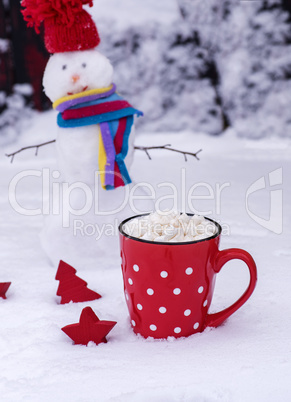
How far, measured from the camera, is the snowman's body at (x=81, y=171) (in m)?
1.03

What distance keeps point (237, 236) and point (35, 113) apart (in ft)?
5.90

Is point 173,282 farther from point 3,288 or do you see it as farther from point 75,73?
point 75,73

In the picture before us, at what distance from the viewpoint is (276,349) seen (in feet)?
2.16

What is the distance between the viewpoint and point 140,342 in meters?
0.70

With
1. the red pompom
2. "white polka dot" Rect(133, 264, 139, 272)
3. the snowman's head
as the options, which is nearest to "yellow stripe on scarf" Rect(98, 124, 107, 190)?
the snowman's head

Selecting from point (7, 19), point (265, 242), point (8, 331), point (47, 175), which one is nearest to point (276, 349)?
point (8, 331)

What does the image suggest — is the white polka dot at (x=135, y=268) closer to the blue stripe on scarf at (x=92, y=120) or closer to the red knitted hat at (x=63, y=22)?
the blue stripe on scarf at (x=92, y=120)

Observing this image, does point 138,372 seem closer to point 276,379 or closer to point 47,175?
point 276,379

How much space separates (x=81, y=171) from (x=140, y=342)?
1.53 feet

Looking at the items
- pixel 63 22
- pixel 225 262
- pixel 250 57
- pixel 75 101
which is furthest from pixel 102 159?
pixel 250 57

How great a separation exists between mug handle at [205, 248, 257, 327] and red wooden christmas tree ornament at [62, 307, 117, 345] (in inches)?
6.2

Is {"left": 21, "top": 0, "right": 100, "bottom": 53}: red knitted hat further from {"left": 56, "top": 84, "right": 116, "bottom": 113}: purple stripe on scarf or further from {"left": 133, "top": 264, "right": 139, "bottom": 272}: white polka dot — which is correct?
{"left": 133, "top": 264, "right": 139, "bottom": 272}: white polka dot

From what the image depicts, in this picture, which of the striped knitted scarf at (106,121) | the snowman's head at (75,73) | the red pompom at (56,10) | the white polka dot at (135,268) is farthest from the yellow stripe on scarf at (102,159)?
the white polka dot at (135,268)

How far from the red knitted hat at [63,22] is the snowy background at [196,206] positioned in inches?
19.1
